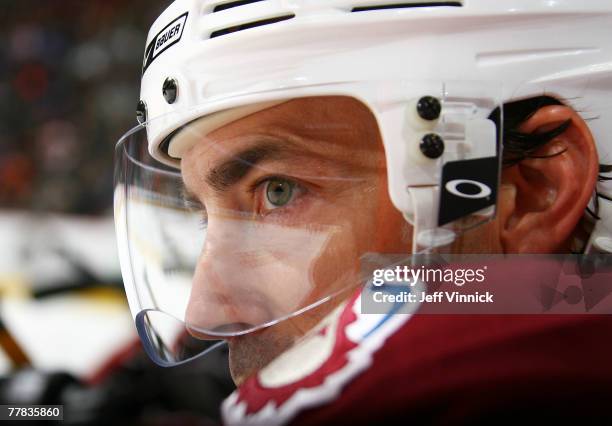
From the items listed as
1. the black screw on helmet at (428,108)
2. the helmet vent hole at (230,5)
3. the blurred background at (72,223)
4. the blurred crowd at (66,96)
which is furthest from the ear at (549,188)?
the blurred crowd at (66,96)

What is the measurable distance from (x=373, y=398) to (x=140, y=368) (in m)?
0.84

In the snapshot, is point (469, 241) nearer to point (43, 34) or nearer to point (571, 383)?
point (571, 383)

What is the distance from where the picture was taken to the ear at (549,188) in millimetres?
896

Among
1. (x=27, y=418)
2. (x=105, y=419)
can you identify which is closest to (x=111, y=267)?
(x=105, y=419)

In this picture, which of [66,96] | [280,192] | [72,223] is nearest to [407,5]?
[280,192]

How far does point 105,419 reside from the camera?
3.98 ft

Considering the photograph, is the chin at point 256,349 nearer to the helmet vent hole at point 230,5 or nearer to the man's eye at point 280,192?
the man's eye at point 280,192

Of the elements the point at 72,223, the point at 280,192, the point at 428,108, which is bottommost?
the point at 72,223

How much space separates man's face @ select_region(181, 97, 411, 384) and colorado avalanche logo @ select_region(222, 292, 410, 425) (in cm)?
6

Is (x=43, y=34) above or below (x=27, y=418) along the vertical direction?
above

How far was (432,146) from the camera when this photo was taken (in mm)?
848

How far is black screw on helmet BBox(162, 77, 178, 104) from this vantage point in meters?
0.95

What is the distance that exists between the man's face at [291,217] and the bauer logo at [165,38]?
136 millimetres

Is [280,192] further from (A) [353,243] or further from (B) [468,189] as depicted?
(B) [468,189]
